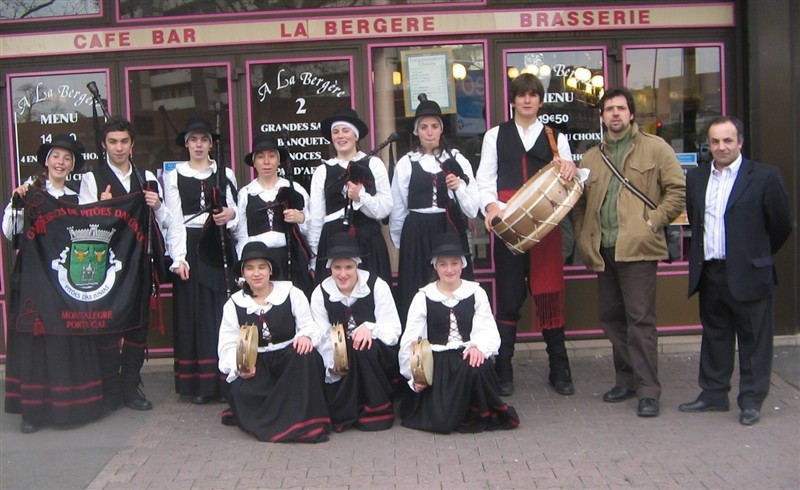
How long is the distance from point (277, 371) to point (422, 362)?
38.5 inches

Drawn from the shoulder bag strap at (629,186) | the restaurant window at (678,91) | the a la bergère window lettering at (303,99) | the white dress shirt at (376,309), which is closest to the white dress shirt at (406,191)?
the white dress shirt at (376,309)

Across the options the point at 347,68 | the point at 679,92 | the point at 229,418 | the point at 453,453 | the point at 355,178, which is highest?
the point at 347,68

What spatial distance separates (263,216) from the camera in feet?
20.1

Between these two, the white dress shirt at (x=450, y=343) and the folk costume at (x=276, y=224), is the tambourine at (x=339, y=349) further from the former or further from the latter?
the folk costume at (x=276, y=224)

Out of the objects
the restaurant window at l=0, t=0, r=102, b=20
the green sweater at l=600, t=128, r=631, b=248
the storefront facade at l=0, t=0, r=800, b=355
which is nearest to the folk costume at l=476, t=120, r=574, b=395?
the green sweater at l=600, t=128, r=631, b=248

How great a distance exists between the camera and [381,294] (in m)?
5.73

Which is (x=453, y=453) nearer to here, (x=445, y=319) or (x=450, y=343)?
(x=450, y=343)

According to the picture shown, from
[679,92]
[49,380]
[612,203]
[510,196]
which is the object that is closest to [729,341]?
[612,203]

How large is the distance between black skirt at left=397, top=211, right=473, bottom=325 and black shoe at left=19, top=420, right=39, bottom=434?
2.67 m

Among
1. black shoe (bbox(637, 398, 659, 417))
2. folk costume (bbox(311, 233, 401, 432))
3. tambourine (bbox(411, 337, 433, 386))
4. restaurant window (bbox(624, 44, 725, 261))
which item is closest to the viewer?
tambourine (bbox(411, 337, 433, 386))

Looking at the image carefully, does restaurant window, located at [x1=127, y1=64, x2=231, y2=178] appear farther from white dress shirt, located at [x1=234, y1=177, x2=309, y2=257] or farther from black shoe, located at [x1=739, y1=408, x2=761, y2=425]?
black shoe, located at [x1=739, y1=408, x2=761, y2=425]

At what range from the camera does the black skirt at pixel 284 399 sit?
5375mm

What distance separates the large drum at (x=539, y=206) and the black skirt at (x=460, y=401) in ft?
2.93

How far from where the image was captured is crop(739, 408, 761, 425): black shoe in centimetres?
546
